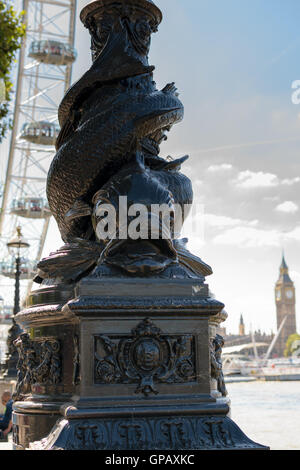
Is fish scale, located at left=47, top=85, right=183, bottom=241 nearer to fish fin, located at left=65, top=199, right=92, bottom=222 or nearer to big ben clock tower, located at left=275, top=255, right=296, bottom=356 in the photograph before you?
fish fin, located at left=65, top=199, right=92, bottom=222

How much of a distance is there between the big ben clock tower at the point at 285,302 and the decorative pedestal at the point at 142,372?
5211 inches

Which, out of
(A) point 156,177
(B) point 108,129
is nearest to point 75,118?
(B) point 108,129

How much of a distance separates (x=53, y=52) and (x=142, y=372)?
83.4ft

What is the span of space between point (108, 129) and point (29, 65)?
85.5 ft

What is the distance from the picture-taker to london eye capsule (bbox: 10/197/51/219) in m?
29.1

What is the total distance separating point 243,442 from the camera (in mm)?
3375

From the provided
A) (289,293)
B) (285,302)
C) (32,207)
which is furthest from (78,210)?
(289,293)

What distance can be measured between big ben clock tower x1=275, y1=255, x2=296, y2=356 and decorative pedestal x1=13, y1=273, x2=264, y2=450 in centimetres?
13237

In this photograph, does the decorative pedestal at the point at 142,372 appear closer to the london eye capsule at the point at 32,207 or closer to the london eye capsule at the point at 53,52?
the london eye capsule at the point at 53,52

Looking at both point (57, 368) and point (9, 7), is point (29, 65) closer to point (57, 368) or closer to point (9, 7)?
point (9, 7)

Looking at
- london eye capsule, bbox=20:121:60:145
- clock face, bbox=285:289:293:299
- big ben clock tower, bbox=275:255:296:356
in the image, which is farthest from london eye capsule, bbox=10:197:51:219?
clock face, bbox=285:289:293:299

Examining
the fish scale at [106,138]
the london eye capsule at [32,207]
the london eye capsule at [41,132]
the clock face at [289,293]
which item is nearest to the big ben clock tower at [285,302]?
the clock face at [289,293]

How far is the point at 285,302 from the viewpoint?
141375 millimetres

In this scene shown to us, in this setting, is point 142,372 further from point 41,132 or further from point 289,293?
point 289,293
